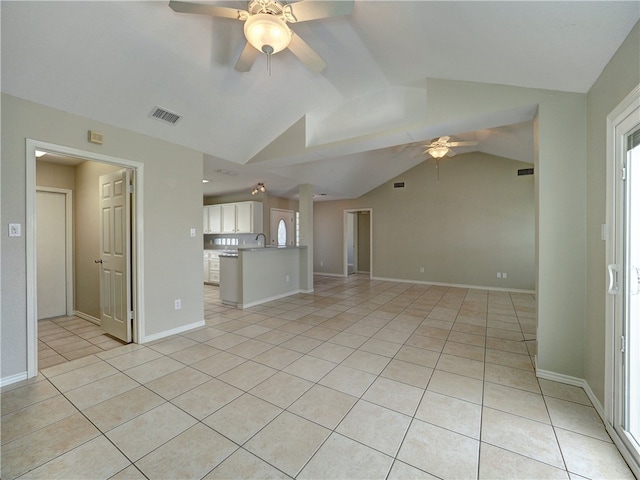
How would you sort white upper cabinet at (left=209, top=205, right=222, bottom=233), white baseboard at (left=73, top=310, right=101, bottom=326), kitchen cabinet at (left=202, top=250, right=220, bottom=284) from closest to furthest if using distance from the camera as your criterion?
white baseboard at (left=73, top=310, right=101, bottom=326) → kitchen cabinet at (left=202, top=250, right=220, bottom=284) → white upper cabinet at (left=209, top=205, right=222, bottom=233)

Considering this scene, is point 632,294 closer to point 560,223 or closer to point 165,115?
point 560,223

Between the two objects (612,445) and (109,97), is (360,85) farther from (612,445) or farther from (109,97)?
(612,445)

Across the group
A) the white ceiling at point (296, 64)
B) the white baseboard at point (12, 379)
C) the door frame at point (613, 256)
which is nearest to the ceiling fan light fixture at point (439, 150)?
the white ceiling at point (296, 64)

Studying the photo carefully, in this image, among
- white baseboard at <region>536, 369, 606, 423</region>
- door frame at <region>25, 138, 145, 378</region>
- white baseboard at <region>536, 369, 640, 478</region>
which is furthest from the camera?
door frame at <region>25, 138, 145, 378</region>

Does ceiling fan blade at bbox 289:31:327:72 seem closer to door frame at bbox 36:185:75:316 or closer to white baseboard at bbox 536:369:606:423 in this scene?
white baseboard at bbox 536:369:606:423

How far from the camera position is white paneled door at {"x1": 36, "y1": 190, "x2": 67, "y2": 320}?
4.02 metres

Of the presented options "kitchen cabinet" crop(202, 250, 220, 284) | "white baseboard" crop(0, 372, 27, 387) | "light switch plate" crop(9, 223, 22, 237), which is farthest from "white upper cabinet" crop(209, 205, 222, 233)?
"white baseboard" crop(0, 372, 27, 387)

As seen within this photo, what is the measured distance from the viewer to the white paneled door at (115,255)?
3143 mm

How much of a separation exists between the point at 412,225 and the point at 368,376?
554cm

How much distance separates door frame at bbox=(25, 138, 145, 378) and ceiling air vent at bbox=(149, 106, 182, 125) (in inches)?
22.8

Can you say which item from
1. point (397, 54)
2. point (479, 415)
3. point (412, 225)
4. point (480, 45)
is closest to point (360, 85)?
point (397, 54)

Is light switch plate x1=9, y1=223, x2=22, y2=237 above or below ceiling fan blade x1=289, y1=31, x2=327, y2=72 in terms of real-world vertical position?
below

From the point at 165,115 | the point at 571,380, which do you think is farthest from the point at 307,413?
the point at 165,115

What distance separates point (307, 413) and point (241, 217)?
5.94 meters
